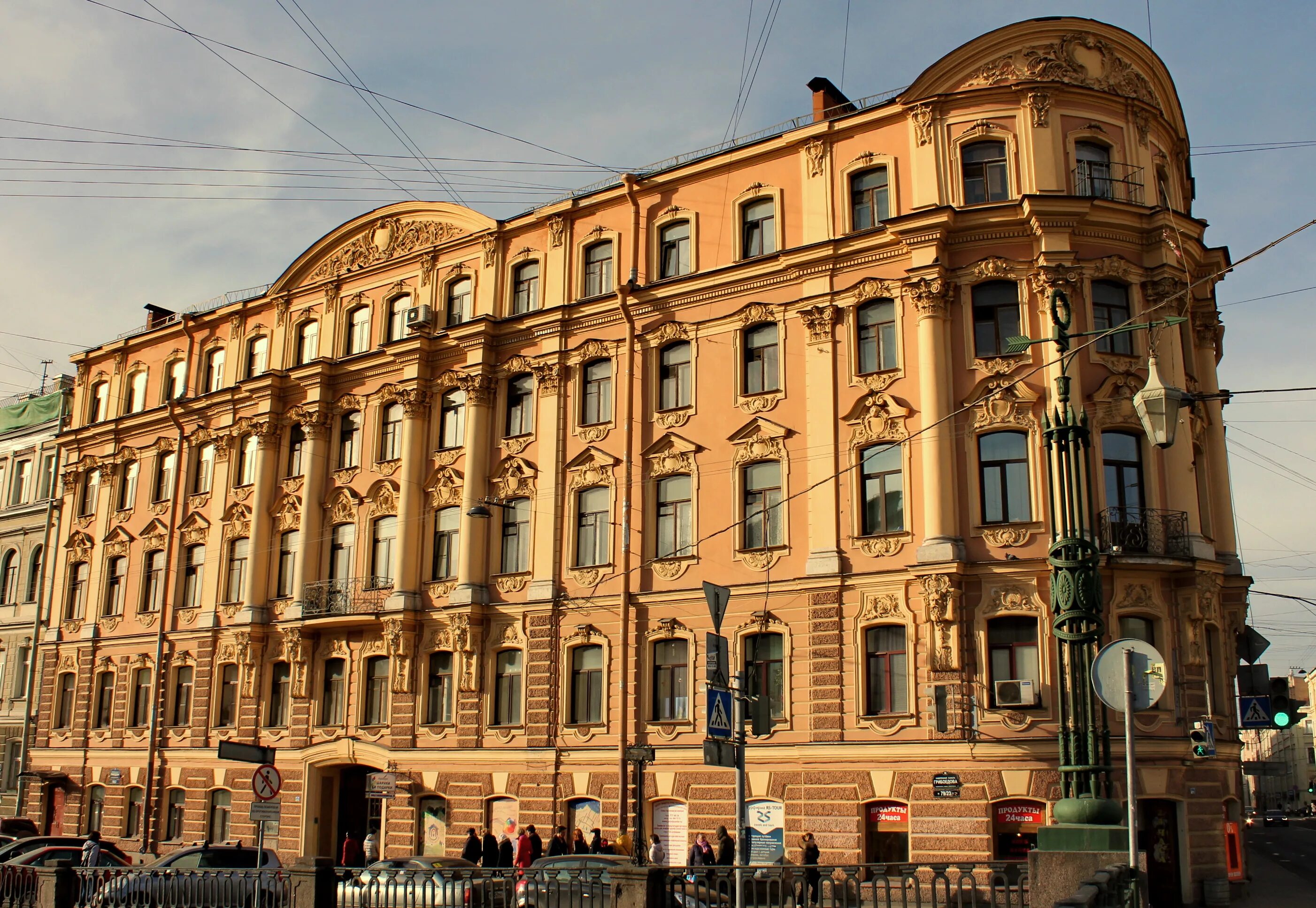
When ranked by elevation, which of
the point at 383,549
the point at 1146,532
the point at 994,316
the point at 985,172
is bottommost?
the point at 1146,532

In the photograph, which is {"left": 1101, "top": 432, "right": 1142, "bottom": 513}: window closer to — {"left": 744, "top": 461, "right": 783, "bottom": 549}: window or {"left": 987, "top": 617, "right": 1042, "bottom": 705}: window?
{"left": 987, "top": 617, "right": 1042, "bottom": 705}: window

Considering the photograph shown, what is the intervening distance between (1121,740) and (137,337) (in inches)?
1442

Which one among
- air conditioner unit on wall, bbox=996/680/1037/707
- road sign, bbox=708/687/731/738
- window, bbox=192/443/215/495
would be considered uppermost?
window, bbox=192/443/215/495

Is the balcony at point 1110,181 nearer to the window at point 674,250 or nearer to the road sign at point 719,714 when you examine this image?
the window at point 674,250

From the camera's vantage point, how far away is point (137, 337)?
1777 inches

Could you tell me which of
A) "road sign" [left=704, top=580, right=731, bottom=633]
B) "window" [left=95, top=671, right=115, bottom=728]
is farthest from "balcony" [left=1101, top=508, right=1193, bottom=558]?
"window" [left=95, top=671, right=115, bottom=728]

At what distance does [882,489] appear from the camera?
92.3 feet

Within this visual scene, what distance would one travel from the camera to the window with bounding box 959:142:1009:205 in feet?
94.1

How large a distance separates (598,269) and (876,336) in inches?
348

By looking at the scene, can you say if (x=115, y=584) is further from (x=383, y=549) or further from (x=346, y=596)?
(x=383, y=549)

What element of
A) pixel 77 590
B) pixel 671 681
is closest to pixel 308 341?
pixel 77 590

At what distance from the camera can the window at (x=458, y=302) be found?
1438 inches

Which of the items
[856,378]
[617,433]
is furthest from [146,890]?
[856,378]

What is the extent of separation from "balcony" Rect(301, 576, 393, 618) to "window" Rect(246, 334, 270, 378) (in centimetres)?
897
